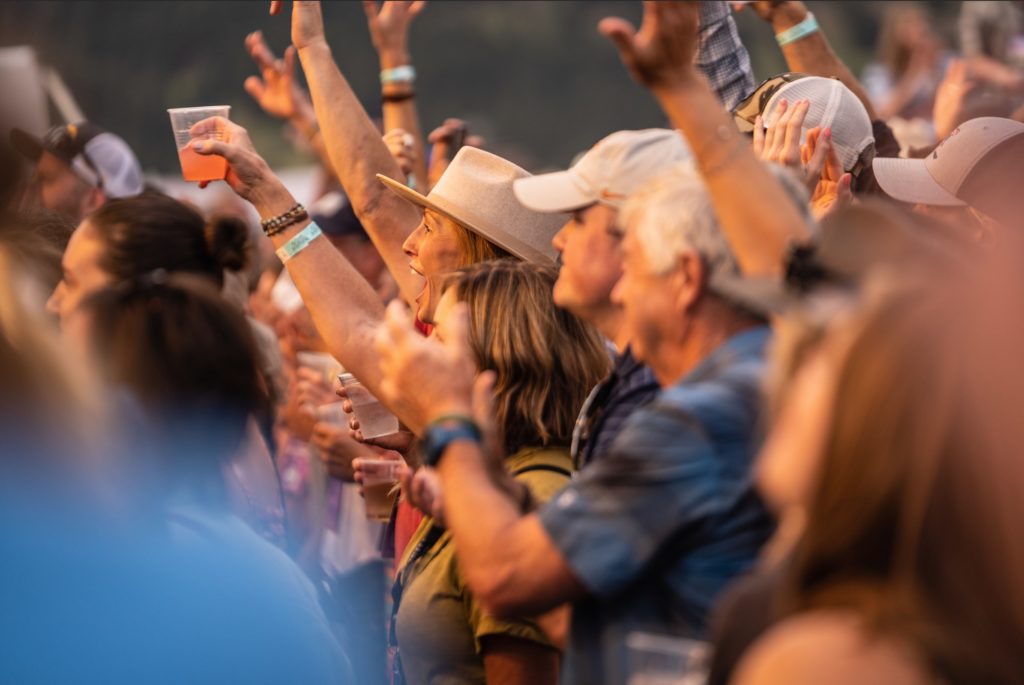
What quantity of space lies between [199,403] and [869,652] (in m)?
1.33

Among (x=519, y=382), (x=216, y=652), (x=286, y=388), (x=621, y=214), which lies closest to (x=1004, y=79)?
(x=286, y=388)

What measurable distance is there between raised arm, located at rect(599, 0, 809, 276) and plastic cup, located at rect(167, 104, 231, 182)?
5.88ft

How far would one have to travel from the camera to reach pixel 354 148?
423 centimetres

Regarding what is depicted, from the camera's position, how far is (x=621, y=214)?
7.90 feet

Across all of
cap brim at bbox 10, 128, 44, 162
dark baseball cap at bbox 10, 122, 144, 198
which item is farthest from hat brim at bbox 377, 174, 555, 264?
cap brim at bbox 10, 128, 44, 162

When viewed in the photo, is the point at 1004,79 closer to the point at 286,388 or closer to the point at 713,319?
the point at 286,388

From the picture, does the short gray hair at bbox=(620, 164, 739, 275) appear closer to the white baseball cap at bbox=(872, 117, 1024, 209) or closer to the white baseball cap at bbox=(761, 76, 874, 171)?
the white baseball cap at bbox=(761, 76, 874, 171)

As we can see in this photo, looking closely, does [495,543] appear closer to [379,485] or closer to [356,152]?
[379,485]

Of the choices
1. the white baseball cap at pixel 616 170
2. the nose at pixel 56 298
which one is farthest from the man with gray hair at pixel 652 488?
the nose at pixel 56 298

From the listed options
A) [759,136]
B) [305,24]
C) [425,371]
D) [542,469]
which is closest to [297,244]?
[305,24]

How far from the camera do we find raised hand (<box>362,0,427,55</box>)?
504cm

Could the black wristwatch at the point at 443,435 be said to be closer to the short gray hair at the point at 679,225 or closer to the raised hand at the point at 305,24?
the short gray hair at the point at 679,225

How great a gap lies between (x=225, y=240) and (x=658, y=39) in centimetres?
216

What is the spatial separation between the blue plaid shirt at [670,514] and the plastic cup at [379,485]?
65.2 inches
